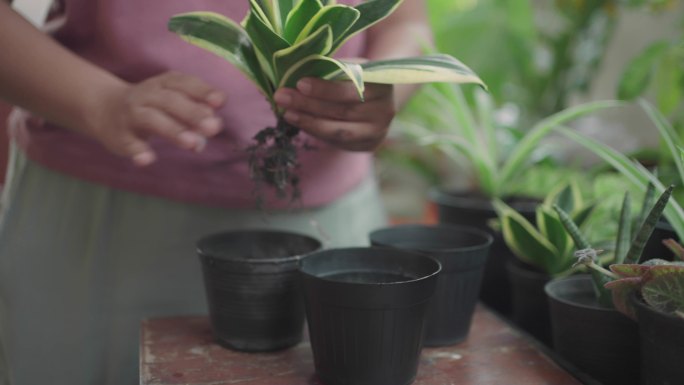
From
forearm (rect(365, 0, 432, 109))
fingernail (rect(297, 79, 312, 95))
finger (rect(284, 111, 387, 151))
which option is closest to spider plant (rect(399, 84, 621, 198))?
forearm (rect(365, 0, 432, 109))

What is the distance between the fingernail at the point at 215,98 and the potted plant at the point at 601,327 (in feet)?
1.27

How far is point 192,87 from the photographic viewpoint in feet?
2.39

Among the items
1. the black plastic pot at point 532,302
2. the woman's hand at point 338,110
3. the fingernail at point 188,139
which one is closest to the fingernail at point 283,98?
the woman's hand at point 338,110

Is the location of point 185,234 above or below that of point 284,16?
below

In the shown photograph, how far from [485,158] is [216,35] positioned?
0.68 meters

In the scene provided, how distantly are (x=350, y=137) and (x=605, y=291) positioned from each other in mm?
324

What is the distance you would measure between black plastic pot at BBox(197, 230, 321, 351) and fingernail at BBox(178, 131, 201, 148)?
0.13 metres

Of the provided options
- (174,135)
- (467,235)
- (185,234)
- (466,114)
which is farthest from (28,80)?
(466,114)

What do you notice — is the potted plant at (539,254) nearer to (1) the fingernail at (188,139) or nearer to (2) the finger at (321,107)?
(2) the finger at (321,107)

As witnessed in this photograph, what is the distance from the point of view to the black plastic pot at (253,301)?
0.74m

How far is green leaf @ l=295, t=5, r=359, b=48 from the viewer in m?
0.62

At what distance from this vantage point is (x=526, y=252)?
0.90 meters

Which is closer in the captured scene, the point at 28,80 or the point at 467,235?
the point at 28,80

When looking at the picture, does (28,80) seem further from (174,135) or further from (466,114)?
(466,114)
